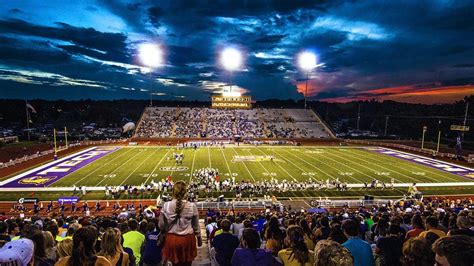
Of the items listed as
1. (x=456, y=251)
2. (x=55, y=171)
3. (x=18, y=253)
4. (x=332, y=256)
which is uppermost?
(x=456, y=251)

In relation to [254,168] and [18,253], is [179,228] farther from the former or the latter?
[254,168]

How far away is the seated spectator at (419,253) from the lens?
11.7 ft

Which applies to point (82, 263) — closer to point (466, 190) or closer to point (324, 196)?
point (324, 196)

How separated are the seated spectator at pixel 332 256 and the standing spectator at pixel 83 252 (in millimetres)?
2425

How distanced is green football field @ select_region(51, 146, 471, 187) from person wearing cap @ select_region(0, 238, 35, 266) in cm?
2496

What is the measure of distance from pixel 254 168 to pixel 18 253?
3111cm

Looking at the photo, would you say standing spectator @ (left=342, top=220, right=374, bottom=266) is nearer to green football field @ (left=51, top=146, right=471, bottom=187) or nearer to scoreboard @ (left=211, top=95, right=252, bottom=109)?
green football field @ (left=51, top=146, right=471, bottom=187)

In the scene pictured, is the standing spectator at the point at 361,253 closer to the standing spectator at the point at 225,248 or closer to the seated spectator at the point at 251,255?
the seated spectator at the point at 251,255

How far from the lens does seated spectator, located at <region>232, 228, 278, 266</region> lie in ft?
12.4

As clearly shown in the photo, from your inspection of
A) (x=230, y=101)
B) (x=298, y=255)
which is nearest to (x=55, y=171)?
(x=298, y=255)

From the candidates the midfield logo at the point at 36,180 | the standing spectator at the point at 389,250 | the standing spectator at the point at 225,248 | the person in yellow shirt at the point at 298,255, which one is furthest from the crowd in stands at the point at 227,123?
the person in yellow shirt at the point at 298,255

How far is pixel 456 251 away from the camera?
2234 millimetres

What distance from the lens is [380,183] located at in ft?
91.0

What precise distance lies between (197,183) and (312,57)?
46.4m
